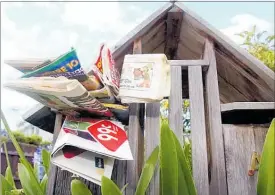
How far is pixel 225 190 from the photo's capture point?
102cm

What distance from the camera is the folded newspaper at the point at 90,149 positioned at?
93cm

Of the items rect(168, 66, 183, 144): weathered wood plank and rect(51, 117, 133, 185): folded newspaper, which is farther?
rect(168, 66, 183, 144): weathered wood plank

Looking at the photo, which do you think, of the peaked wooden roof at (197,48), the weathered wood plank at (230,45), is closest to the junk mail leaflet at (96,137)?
the peaked wooden roof at (197,48)

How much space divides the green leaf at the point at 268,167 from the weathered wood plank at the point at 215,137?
24cm

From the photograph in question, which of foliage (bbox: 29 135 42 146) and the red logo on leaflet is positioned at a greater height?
the red logo on leaflet

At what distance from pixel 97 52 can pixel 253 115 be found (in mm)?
623

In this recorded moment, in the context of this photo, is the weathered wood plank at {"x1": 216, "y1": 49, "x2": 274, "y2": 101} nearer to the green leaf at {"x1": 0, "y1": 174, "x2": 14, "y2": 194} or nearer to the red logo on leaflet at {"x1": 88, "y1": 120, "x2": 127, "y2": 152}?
the red logo on leaflet at {"x1": 88, "y1": 120, "x2": 127, "y2": 152}

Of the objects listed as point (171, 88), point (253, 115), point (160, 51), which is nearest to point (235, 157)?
point (253, 115)

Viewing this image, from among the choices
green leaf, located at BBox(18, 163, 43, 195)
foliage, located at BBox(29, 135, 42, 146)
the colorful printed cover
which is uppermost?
the colorful printed cover

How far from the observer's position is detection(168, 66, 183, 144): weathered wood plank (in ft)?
3.63

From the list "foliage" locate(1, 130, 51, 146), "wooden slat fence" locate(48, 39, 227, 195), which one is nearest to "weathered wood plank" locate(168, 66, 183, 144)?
"wooden slat fence" locate(48, 39, 227, 195)

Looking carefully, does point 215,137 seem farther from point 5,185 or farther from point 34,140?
point 34,140

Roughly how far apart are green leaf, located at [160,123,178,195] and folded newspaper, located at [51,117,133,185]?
0.13 meters

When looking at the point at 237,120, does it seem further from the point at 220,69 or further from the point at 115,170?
the point at 115,170
